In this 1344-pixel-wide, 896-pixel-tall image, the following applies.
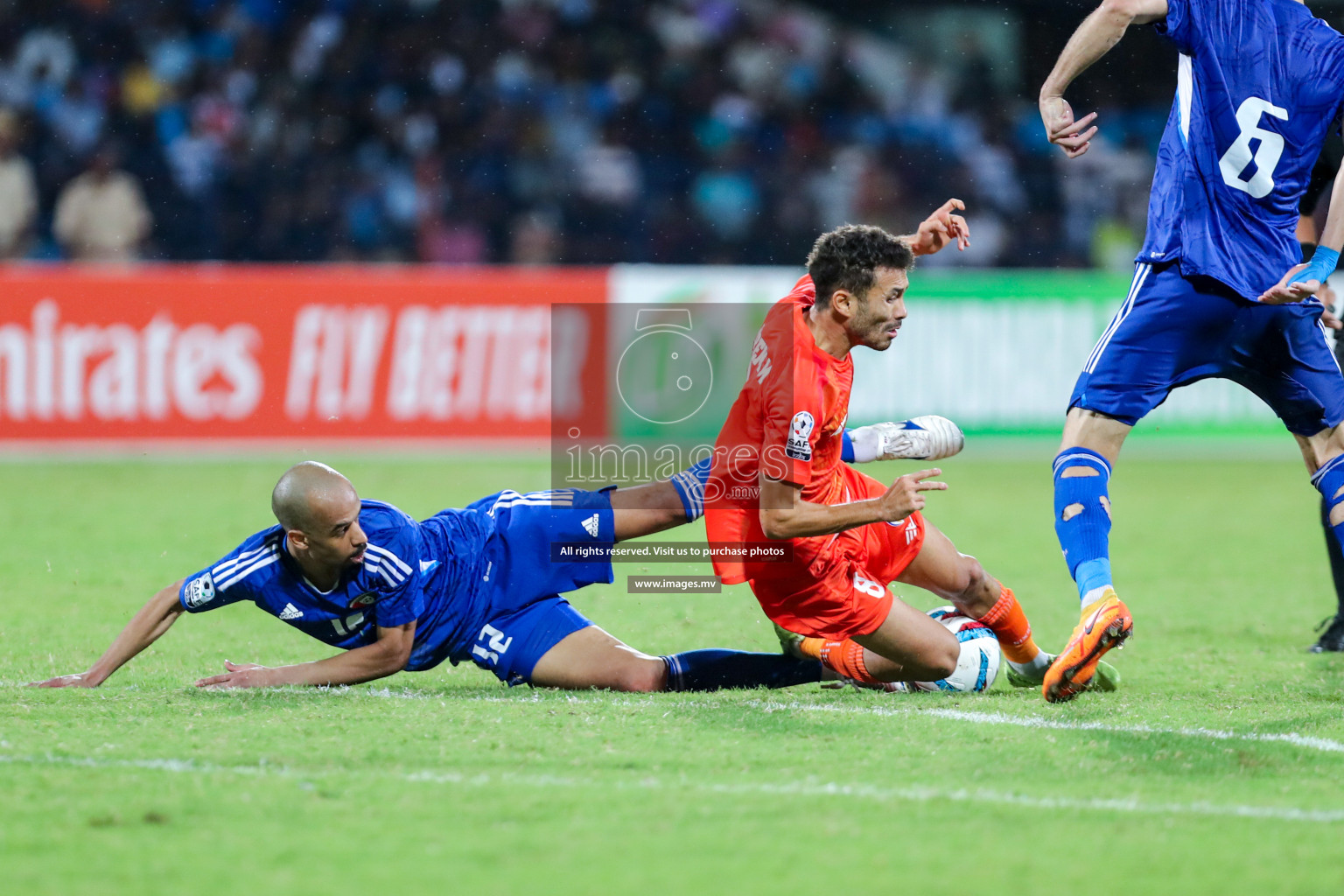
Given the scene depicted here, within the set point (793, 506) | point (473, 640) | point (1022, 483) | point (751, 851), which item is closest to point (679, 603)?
point (473, 640)

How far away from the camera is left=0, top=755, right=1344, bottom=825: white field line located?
354cm

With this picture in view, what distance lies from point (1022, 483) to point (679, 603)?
551cm

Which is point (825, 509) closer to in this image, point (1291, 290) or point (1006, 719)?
point (1006, 719)

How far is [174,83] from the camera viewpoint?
14.8 meters

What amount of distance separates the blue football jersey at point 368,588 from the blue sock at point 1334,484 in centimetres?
282

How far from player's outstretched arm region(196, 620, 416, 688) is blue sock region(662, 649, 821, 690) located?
936 millimetres

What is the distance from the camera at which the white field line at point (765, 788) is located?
354cm

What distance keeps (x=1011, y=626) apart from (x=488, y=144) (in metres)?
11.0

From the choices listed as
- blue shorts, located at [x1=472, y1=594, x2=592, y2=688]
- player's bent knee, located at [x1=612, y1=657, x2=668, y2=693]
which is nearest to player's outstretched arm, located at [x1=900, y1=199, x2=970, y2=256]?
player's bent knee, located at [x1=612, y1=657, x2=668, y2=693]

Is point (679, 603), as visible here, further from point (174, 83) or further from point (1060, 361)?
point (174, 83)


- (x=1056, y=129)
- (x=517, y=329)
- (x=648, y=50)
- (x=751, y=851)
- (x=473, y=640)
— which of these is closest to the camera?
(x=751, y=851)

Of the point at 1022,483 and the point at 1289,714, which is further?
the point at 1022,483

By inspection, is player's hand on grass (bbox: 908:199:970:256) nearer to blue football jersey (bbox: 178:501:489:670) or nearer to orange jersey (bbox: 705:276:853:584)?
orange jersey (bbox: 705:276:853:584)

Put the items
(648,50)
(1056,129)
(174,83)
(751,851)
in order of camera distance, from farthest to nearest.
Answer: (648,50) → (174,83) → (1056,129) → (751,851)
